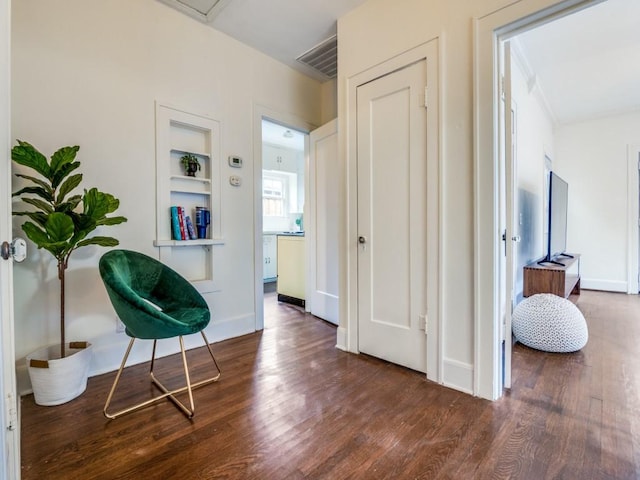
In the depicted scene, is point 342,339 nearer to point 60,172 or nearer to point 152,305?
point 152,305

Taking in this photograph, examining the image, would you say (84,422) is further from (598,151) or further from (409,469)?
(598,151)

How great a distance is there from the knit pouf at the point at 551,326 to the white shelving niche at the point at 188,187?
8.71ft

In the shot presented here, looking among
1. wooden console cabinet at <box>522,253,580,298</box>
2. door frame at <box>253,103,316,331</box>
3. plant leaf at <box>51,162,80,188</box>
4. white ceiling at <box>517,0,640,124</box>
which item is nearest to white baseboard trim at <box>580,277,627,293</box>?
wooden console cabinet at <box>522,253,580,298</box>

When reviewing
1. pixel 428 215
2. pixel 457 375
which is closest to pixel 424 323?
pixel 457 375

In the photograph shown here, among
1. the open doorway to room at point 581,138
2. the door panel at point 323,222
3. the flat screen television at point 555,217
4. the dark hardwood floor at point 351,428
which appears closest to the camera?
the dark hardwood floor at point 351,428

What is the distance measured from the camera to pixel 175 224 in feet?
8.25

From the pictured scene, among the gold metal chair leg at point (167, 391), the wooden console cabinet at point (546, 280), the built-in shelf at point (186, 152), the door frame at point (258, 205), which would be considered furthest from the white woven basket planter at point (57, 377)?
the wooden console cabinet at point (546, 280)

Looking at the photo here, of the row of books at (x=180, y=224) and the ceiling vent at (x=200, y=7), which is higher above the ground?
the ceiling vent at (x=200, y=7)

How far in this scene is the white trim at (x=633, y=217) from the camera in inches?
178

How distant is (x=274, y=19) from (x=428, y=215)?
2072 millimetres

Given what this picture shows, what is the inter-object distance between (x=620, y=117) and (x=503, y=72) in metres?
4.46

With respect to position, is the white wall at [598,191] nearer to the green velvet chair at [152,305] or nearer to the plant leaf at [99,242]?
the green velvet chair at [152,305]

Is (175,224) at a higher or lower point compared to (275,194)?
lower

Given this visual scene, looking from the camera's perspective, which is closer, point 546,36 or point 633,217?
point 546,36
